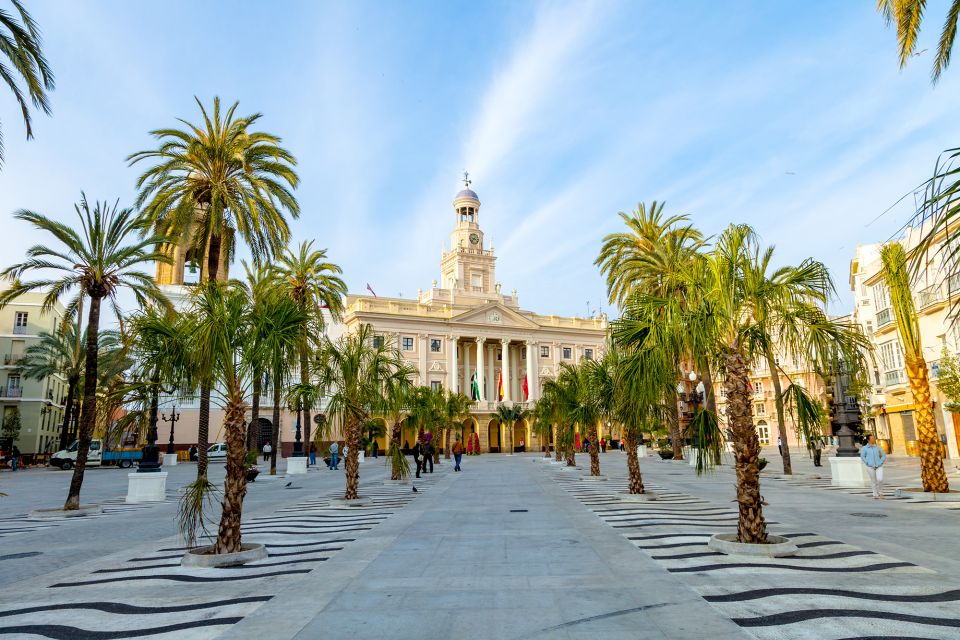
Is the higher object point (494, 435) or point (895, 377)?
point (895, 377)

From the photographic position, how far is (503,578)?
7.79m

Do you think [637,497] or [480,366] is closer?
[637,497]

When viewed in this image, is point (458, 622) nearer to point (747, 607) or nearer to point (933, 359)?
point (747, 607)

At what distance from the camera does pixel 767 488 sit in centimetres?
2062

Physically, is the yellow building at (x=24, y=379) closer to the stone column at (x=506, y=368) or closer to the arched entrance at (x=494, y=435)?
the arched entrance at (x=494, y=435)

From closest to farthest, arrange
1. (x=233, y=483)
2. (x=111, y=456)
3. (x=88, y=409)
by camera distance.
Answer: (x=233, y=483) < (x=88, y=409) < (x=111, y=456)

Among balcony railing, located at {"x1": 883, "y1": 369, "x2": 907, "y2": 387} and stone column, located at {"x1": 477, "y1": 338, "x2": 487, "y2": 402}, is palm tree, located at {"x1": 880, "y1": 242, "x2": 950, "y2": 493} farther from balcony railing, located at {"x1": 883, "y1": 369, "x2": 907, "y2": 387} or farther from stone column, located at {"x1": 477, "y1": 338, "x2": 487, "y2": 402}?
stone column, located at {"x1": 477, "y1": 338, "x2": 487, "y2": 402}

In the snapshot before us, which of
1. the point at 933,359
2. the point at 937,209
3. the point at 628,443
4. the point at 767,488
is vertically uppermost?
the point at 933,359

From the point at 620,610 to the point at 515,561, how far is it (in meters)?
2.89

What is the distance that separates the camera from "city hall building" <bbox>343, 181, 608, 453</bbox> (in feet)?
234

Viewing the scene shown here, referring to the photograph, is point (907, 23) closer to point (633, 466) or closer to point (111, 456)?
point (633, 466)

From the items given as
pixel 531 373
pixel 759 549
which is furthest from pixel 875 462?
pixel 531 373

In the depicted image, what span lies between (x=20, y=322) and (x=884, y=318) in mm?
68606

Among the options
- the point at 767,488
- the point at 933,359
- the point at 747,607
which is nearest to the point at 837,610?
the point at 747,607
